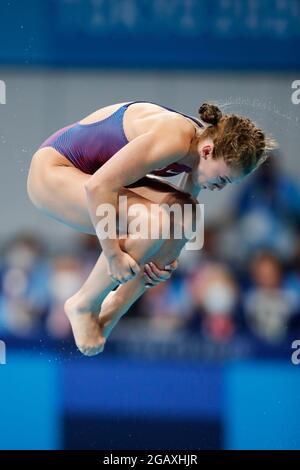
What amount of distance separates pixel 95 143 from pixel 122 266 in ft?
1.49

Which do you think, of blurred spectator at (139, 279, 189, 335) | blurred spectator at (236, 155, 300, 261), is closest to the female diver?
blurred spectator at (139, 279, 189, 335)

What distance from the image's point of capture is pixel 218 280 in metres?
4.95

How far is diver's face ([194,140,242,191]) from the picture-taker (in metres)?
3.17

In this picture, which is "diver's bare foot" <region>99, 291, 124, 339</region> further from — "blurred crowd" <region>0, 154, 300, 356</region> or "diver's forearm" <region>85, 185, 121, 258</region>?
"blurred crowd" <region>0, 154, 300, 356</region>

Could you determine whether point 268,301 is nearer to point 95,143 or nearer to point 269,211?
point 269,211

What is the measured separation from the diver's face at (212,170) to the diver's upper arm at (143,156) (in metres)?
0.08

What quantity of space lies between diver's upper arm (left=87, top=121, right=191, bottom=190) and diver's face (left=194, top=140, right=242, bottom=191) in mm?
80

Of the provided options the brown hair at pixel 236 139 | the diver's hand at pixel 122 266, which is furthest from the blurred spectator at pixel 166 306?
the brown hair at pixel 236 139

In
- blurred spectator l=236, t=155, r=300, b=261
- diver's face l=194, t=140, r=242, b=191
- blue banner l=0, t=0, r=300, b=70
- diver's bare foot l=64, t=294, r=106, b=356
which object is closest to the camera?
diver's face l=194, t=140, r=242, b=191

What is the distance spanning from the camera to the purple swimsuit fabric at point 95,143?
10.8 feet

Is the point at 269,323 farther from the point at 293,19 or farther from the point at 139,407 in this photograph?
the point at 293,19

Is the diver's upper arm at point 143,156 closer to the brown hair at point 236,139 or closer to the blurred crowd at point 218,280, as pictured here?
the brown hair at point 236,139

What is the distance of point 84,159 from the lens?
3.38 meters

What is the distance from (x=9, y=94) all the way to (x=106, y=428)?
5.28ft
